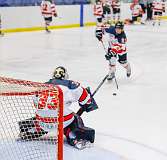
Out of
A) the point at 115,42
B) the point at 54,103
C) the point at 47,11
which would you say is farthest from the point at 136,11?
Answer: the point at 54,103

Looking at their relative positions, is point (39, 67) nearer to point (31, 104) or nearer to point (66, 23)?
point (31, 104)

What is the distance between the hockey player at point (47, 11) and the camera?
1475 cm

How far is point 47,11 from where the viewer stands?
14773 mm

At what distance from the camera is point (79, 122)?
437 cm

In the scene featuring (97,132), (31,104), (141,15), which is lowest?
(141,15)

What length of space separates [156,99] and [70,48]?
553cm

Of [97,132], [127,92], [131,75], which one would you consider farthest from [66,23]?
[97,132]

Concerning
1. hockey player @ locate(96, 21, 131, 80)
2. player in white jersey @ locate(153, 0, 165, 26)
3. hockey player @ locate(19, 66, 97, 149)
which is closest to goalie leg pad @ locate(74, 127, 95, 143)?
hockey player @ locate(19, 66, 97, 149)

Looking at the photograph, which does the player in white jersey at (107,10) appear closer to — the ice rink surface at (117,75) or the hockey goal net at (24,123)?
the ice rink surface at (117,75)

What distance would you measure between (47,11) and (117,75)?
23.7ft

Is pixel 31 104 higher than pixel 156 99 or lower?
higher

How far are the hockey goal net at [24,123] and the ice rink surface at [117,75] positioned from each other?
10.2 inches

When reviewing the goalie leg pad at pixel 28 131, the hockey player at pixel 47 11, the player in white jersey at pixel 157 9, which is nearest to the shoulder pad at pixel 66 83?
the goalie leg pad at pixel 28 131

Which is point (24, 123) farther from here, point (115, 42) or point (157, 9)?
point (157, 9)
